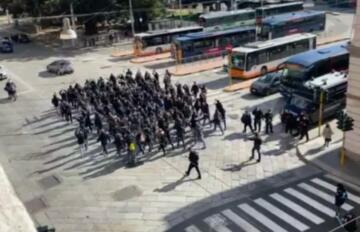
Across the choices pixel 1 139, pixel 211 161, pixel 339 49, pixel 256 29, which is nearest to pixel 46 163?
pixel 1 139

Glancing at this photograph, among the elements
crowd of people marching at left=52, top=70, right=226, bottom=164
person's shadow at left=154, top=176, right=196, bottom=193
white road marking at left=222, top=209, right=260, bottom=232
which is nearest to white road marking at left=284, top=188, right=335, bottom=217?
white road marking at left=222, top=209, right=260, bottom=232

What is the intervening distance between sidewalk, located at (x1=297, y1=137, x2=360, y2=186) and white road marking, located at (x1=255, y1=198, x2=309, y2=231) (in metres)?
4.04

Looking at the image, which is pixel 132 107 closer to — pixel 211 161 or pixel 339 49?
pixel 211 161

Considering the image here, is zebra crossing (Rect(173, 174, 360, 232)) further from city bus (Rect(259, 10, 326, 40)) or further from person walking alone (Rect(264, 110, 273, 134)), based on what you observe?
city bus (Rect(259, 10, 326, 40))

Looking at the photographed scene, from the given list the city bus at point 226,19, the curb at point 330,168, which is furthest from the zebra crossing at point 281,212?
the city bus at point 226,19

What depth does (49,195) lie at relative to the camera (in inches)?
820

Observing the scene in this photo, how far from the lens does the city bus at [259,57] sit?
36.5 metres

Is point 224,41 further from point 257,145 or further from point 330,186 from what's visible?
point 330,186

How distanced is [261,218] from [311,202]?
7.52 ft

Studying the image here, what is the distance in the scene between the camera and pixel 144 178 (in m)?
21.7

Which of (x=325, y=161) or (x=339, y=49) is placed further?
(x=339, y=49)

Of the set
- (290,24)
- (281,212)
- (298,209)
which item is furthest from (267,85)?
(290,24)

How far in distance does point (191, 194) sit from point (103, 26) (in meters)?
47.3

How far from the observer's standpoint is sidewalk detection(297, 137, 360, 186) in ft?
68.8
